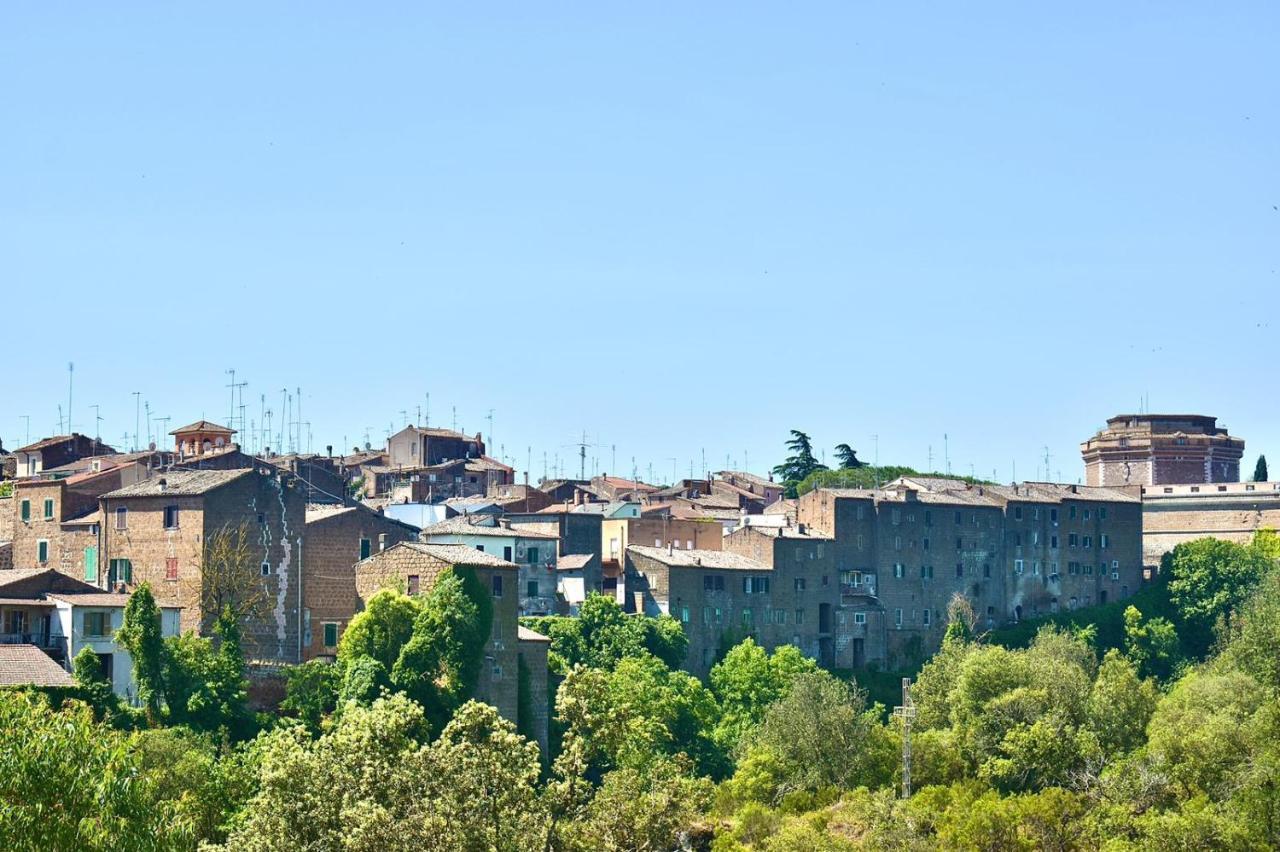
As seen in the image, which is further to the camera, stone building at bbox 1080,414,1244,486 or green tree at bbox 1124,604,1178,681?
stone building at bbox 1080,414,1244,486

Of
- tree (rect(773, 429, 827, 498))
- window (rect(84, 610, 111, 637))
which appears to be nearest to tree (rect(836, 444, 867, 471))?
A: tree (rect(773, 429, 827, 498))

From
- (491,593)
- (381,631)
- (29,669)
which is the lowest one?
(29,669)

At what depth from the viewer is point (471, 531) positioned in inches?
2805

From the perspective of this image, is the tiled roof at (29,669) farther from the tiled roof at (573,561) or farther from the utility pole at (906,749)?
the utility pole at (906,749)

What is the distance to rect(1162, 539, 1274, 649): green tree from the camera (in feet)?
300

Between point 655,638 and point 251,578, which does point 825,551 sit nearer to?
point 655,638

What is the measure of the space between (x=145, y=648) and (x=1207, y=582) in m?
51.1

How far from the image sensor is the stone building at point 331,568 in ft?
209

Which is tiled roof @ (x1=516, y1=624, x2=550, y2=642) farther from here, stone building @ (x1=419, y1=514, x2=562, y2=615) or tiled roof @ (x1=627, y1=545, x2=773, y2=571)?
tiled roof @ (x1=627, y1=545, x2=773, y2=571)

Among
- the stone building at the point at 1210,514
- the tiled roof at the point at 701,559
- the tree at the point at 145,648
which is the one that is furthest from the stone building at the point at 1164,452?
the tree at the point at 145,648

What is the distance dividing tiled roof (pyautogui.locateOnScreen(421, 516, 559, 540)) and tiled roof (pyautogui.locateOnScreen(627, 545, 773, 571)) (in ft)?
16.4

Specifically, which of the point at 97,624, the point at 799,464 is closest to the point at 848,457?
the point at 799,464

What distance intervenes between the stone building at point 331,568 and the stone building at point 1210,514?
46.7m

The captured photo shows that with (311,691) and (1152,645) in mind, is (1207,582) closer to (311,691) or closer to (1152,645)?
(1152,645)
